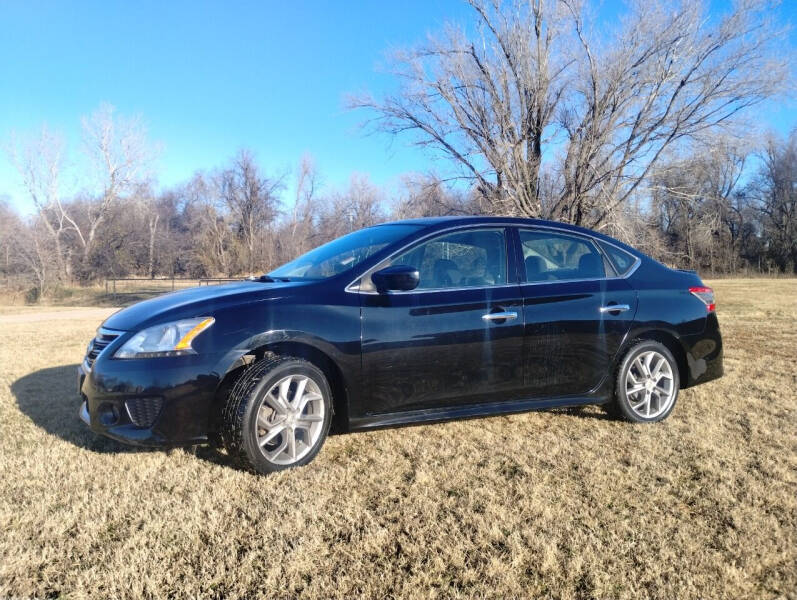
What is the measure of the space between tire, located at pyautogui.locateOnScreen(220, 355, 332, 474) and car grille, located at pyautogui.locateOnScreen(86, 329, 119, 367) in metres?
0.89

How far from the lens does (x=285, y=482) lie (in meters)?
2.87

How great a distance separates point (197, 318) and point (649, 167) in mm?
14484

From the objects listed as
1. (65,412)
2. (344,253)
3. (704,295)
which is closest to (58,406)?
(65,412)

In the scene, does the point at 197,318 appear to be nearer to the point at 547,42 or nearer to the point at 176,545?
the point at 176,545

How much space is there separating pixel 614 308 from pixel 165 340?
311 cm

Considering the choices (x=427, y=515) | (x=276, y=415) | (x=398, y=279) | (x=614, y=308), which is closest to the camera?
(x=427, y=515)

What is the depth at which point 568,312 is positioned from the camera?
370 cm

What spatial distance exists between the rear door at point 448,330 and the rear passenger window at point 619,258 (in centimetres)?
96

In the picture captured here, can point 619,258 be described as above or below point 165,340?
above

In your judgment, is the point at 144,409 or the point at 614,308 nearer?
the point at 144,409

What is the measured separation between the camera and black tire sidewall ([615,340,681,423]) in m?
3.93

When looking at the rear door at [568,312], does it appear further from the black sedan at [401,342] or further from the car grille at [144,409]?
the car grille at [144,409]

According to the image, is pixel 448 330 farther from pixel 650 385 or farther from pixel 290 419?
pixel 650 385

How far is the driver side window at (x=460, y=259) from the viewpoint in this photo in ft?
11.3
